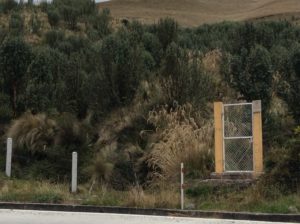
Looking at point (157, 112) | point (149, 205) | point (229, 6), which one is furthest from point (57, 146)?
point (229, 6)

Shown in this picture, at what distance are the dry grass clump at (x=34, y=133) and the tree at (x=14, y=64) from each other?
2888mm

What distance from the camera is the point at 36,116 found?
2312cm

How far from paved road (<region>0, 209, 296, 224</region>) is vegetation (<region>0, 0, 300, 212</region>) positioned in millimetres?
1259

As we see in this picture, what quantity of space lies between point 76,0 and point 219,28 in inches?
786

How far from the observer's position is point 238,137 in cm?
1716

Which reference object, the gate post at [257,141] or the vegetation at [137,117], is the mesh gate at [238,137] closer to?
the gate post at [257,141]

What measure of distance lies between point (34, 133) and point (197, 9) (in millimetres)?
77256

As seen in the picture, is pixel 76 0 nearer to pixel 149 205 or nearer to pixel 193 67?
pixel 193 67

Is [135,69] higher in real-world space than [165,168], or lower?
higher

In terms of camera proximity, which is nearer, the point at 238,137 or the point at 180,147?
the point at 238,137

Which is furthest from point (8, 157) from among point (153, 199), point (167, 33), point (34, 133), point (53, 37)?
point (53, 37)

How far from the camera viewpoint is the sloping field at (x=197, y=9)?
77.6m

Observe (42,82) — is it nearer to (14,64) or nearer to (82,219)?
(14,64)

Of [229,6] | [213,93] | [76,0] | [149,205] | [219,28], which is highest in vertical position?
[229,6]
